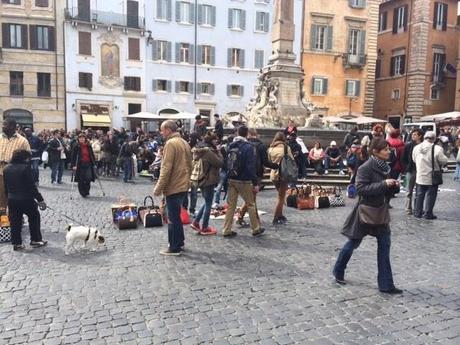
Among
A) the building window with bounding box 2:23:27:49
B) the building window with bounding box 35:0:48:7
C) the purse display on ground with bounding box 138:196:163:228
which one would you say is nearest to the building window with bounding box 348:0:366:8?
the building window with bounding box 35:0:48:7

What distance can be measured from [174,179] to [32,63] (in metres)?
31.7

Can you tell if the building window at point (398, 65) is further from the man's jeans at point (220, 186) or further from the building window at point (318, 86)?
the man's jeans at point (220, 186)

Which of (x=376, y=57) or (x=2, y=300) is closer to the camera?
(x=2, y=300)

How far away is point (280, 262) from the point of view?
6.25 m

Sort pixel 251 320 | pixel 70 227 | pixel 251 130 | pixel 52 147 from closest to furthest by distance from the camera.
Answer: pixel 251 320, pixel 70 227, pixel 251 130, pixel 52 147

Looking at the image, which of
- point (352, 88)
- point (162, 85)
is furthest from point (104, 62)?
point (352, 88)

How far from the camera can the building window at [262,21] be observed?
39.8 m

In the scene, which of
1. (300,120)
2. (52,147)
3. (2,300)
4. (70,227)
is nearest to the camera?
(2,300)

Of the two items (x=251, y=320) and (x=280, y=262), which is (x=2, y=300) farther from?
(x=280, y=262)

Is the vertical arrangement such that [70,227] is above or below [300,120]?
below

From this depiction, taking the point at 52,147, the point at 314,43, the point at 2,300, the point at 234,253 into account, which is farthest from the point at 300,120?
the point at 314,43

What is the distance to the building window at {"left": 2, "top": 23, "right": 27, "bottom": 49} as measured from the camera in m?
33.2

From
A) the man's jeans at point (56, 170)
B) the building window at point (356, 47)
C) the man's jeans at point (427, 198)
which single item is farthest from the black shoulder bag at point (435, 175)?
the building window at point (356, 47)

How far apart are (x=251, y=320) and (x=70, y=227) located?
3.37m
